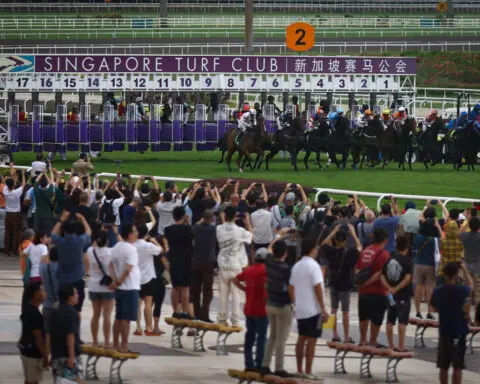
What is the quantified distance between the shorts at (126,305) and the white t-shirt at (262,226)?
4607 millimetres

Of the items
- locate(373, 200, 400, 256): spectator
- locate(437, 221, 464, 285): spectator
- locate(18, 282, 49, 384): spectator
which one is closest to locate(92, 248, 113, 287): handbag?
locate(18, 282, 49, 384): spectator

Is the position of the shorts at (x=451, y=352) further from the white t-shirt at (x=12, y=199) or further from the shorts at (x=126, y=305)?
the white t-shirt at (x=12, y=199)

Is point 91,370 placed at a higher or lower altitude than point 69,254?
lower

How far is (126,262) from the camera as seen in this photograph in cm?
1587

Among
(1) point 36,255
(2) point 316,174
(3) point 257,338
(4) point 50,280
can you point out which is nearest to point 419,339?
(3) point 257,338

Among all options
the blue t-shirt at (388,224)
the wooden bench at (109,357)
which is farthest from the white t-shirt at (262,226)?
the wooden bench at (109,357)

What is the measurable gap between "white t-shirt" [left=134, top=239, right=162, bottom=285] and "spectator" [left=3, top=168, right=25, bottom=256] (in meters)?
7.78

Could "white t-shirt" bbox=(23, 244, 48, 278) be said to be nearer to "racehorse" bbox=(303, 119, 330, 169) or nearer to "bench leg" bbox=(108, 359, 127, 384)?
"bench leg" bbox=(108, 359, 127, 384)

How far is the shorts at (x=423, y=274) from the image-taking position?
19.3 metres

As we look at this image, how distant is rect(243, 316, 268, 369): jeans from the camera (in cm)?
1513

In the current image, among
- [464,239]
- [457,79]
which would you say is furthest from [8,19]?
[464,239]

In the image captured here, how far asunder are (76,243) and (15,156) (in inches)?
1018

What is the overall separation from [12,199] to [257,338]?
417 inches

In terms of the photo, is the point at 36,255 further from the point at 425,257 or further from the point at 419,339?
the point at 425,257
